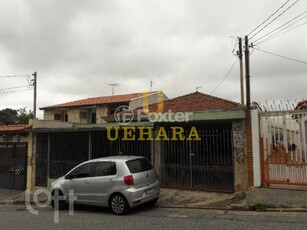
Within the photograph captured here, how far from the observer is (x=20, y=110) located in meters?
53.2

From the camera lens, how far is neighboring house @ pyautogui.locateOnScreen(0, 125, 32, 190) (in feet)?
49.7

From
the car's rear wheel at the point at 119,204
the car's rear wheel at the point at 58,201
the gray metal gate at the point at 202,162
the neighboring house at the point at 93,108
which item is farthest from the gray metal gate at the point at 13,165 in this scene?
the neighboring house at the point at 93,108

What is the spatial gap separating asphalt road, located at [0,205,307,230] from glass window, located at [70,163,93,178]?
1.09 metres

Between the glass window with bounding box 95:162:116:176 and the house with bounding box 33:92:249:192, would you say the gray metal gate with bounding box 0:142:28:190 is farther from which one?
the glass window with bounding box 95:162:116:176

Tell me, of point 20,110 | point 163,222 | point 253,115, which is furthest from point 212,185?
point 20,110

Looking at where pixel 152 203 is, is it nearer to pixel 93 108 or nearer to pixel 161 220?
pixel 161 220

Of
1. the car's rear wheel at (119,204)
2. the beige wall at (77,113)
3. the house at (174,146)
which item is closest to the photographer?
the car's rear wheel at (119,204)

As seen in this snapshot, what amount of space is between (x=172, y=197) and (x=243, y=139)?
3031 millimetres

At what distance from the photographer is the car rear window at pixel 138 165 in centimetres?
883

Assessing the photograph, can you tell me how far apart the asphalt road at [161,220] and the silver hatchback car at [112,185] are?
379 millimetres

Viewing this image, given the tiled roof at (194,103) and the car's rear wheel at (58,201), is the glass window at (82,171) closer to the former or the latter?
the car's rear wheel at (58,201)

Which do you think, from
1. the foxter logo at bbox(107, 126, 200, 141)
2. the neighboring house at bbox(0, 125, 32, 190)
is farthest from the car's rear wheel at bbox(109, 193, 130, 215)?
the neighboring house at bbox(0, 125, 32, 190)

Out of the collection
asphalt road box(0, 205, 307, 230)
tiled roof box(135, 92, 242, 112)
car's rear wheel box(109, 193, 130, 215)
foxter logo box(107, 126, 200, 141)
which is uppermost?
tiled roof box(135, 92, 242, 112)

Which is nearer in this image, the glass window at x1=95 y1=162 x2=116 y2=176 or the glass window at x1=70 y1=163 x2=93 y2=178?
the glass window at x1=95 y1=162 x2=116 y2=176
